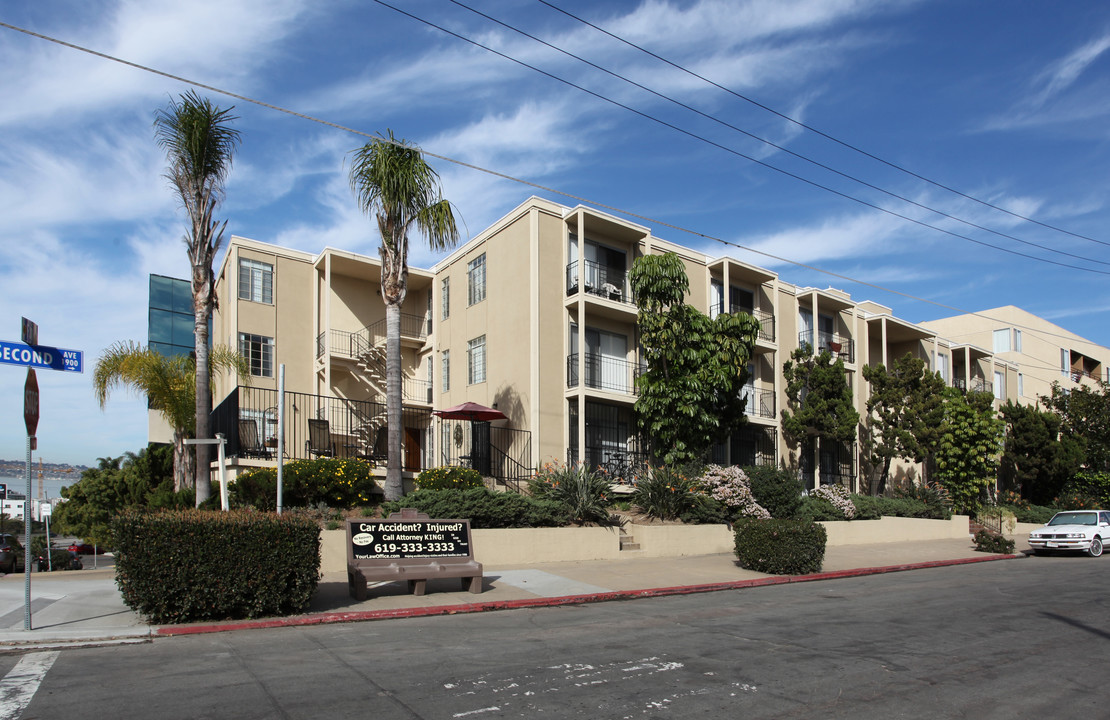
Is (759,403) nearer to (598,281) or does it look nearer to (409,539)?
(598,281)

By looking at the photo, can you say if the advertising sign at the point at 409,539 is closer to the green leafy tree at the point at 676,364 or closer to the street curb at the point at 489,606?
the street curb at the point at 489,606

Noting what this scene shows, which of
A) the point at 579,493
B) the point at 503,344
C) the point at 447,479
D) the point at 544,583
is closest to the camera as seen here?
the point at 544,583

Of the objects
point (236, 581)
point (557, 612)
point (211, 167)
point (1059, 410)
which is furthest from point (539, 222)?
point (1059, 410)

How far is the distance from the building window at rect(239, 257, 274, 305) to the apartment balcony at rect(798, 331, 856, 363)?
1981 centimetres

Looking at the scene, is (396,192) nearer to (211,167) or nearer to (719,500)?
(211,167)

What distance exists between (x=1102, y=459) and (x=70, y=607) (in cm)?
4455

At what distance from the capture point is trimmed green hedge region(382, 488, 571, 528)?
16.0 metres

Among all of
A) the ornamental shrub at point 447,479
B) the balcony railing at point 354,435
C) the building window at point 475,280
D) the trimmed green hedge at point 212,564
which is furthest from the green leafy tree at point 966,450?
the trimmed green hedge at point 212,564

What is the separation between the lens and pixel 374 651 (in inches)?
336

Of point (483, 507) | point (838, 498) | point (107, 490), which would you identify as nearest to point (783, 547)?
point (483, 507)

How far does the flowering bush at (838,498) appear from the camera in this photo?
25109 mm

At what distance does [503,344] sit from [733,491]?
8017 mm

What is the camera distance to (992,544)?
2362 cm

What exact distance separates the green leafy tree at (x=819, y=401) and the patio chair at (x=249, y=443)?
58.7 ft
